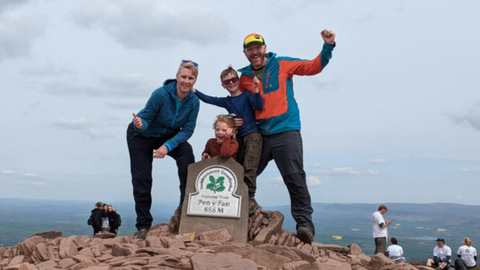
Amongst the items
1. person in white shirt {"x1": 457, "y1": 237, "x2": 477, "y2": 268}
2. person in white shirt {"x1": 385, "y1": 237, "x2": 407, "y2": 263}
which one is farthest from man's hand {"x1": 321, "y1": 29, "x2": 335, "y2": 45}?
person in white shirt {"x1": 457, "y1": 237, "x2": 477, "y2": 268}

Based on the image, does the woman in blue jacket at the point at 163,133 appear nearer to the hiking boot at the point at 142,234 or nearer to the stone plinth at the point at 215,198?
the hiking boot at the point at 142,234

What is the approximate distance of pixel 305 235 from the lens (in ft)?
24.2

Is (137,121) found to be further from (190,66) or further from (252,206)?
(252,206)

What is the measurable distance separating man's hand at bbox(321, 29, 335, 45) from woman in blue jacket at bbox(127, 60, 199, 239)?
2123 millimetres

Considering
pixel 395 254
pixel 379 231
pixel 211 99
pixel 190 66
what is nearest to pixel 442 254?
pixel 395 254

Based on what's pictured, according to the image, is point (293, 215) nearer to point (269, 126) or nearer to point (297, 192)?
point (297, 192)

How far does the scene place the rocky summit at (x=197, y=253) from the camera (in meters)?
5.27

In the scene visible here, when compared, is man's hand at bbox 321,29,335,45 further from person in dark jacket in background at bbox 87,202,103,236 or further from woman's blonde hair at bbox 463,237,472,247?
woman's blonde hair at bbox 463,237,472,247

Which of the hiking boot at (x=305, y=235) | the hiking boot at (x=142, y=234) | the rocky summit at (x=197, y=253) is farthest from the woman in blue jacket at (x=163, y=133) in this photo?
the hiking boot at (x=305, y=235)

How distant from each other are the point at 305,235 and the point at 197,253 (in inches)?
99.9

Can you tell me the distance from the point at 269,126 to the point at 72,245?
3.61 metres

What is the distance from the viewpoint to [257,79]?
709 cm

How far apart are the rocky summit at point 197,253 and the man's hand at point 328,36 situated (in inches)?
118

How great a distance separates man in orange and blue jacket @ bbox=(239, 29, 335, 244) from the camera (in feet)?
24.4
